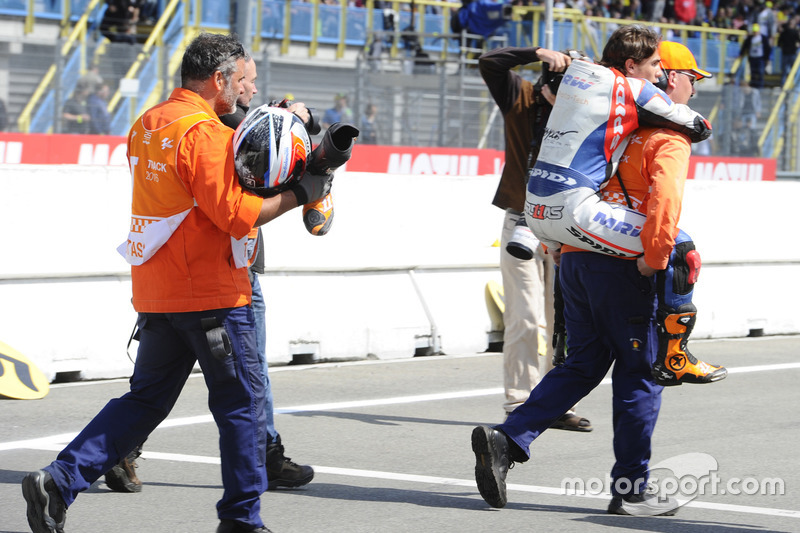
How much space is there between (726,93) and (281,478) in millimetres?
19258

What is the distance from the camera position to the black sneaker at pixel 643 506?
5.11 meters

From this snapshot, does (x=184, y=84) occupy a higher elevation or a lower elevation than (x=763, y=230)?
higher

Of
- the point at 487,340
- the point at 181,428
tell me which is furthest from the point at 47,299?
the point at 487,340

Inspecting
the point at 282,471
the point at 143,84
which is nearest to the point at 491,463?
the point at 282,471

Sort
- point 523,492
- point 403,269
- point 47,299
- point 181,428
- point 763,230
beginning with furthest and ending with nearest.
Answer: point 763,230, point 403,269, point 47,299, point 181,428, point 523,492

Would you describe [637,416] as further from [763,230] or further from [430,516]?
[763,230]

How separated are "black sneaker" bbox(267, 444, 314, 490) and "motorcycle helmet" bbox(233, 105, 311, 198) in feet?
5.53

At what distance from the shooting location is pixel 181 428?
273 inches

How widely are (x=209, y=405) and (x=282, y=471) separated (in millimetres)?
1209

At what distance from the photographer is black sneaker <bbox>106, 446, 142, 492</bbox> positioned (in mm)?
5449

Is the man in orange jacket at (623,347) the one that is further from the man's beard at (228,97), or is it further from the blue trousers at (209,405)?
the man's beard at (228,97)

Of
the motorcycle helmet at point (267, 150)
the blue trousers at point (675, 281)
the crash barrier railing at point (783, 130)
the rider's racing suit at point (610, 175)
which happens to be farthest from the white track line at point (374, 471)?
the crash barrier railing at point (783, 130)

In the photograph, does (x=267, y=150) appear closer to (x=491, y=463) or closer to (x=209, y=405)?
(x=209, y=405)

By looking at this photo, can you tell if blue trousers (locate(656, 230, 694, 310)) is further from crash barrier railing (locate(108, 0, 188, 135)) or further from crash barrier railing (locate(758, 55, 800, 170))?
crash barrier railing (locate(758, 55, 800, 170))
